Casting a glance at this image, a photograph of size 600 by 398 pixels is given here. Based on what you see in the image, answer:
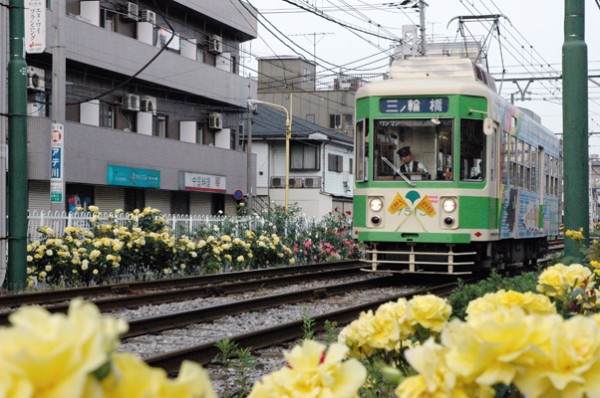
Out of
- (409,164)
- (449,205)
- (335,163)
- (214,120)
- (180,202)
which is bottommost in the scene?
(449,205)

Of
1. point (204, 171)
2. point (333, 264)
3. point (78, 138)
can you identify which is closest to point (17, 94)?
point (333, 264)

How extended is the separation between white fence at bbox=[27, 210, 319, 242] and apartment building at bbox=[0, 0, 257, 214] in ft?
10.1

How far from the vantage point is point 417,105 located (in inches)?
614

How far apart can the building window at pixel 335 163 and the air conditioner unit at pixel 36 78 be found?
25359mm

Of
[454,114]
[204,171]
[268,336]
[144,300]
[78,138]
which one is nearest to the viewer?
[268,336]

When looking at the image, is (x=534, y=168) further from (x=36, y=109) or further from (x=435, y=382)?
(x=435, y=382)

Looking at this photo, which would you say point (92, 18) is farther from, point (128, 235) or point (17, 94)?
point (17, 94)

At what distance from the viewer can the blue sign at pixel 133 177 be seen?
29.2 m

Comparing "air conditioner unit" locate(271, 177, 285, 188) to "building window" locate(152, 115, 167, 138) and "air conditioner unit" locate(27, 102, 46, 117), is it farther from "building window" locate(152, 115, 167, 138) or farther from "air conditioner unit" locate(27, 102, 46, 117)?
"air conditioner unit" locate(27, 102, 46, 117)

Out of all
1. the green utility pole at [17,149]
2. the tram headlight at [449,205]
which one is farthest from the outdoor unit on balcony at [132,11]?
the tram headlight at [449,205]

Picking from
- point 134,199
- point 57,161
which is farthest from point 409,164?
point 134,199

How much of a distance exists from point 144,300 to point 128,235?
15.9ft

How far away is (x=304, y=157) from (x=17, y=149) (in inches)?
1400

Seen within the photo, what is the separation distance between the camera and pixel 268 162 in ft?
162
